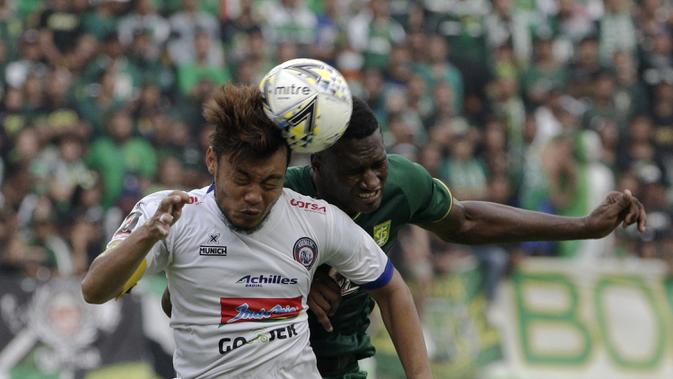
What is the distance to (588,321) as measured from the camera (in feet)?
39.2

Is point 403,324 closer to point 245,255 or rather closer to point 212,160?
point 245,255

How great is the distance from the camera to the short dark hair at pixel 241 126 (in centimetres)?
438

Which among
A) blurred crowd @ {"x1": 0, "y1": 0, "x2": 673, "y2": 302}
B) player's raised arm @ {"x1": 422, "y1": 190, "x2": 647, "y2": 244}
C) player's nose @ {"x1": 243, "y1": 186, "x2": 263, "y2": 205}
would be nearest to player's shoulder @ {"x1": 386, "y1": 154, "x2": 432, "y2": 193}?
player's raised arm @ {"x1": 422, "y1": 190, "x2": 647, "y2": 244}

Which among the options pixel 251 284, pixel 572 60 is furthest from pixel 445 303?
pixel 251 284

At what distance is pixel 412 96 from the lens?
42.9ft

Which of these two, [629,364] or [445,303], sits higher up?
[445,303]

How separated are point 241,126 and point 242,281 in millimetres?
638

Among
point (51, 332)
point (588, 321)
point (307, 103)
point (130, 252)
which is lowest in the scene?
point (588, 321)

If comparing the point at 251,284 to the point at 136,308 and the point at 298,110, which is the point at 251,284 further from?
the point at 136,308

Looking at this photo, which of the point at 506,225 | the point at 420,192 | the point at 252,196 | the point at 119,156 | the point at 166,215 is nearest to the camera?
the point at 166,215

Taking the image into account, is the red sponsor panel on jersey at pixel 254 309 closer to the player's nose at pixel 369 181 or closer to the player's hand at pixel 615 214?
the player's nose at pixel 369 181

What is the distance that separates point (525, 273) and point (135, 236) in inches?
321

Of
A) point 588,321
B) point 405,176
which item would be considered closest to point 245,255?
point 405,176

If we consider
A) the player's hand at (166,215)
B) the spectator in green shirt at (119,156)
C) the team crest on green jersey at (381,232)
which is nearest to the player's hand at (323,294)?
the team crest on green jersey at (381,232)
